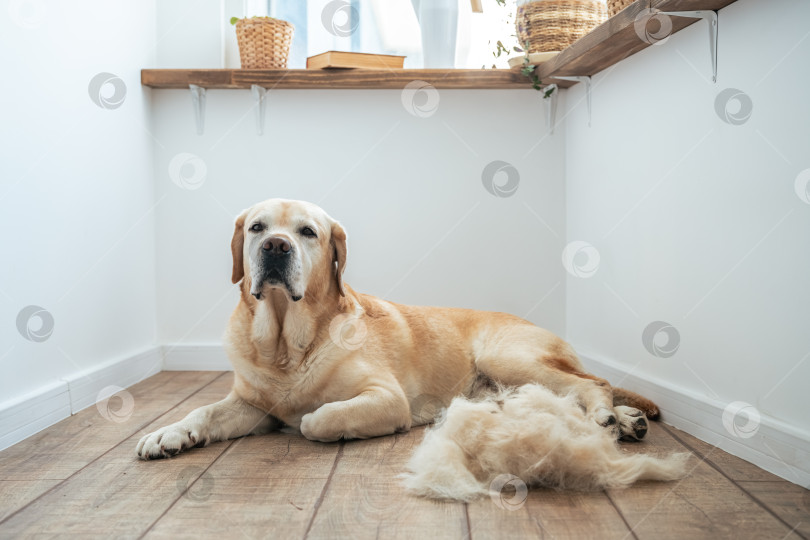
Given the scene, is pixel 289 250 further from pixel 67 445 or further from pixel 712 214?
pixel 712 214

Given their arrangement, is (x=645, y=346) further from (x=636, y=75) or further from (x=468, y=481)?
(x=468, y=481)

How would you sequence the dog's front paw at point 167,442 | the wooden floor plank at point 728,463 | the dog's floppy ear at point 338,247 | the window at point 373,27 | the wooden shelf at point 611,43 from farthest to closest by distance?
1. the window at point 373,27
2. the dog's floppy ear at point 338,247
3. the wooden shelf at point 611,43
4. the dog's front paw at point 167,442
5. the wooden floor plank at point 728,463

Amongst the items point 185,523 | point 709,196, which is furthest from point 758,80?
point 185,523

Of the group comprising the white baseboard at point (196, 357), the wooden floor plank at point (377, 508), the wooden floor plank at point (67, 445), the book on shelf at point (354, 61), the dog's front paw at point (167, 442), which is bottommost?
the white baseboard at point (196, 357)

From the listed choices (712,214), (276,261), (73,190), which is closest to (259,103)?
(73,190)

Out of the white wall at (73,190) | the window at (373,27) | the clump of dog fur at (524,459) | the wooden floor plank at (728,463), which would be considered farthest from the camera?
the window at (373,27)

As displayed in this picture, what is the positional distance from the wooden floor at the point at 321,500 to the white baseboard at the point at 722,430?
0.12 ft

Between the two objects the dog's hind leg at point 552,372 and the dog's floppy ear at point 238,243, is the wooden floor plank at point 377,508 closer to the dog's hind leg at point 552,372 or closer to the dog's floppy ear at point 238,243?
the dog's hind leg at point 552,372

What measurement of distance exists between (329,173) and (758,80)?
83.1 inches

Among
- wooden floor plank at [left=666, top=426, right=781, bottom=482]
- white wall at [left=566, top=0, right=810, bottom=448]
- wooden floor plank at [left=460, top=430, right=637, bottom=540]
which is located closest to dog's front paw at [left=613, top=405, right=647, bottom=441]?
wooden floor plank at [left=666, top=426, right=781, bottom=482]

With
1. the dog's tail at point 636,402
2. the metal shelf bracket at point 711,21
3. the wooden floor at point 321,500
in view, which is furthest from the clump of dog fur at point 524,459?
the metal shelf bracket at point 711,21

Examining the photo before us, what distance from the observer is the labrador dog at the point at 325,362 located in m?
2.15

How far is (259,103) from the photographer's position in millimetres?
3451

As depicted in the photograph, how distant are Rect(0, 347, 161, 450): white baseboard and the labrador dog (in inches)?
20.2
